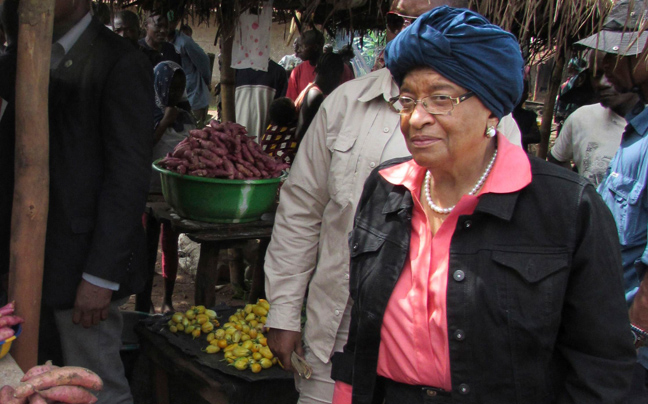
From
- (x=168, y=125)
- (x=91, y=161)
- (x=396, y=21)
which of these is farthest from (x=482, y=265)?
(x=168, y=125)

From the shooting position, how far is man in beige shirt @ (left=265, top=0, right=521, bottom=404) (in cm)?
195

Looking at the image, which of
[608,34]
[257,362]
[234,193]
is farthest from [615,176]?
[234,193]

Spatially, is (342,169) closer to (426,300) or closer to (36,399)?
(426,300)

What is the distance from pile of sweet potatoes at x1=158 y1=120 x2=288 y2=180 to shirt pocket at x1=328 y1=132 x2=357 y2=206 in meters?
1.71

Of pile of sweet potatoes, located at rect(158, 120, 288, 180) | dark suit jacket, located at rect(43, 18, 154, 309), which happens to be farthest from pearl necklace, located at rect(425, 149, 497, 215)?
pile of sweet potatoes, located at rect(158, 120, 288, 180)

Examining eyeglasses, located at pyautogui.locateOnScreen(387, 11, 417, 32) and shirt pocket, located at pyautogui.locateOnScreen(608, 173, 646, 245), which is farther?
shirt pocket, located at pyautogui.locateOnScreen(608, 173, 646, 245)

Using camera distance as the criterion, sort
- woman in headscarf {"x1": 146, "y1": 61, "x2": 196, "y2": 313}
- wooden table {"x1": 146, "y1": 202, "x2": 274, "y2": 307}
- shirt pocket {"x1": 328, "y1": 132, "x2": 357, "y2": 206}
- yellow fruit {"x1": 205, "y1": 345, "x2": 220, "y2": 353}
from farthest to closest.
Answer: woman in headscarf {"x1": 146, "y1": 61, "x2": 196, "y2": 313}
wooden table {"x1": 146, "y1": 202, "x2": 274, "y2": 307}
yellow fruit {"x1": 205, "y1": 345, "x2": 220, "y2": 353}
shirt pocket {"x1": 328, "y1": 132, "x2": 357, "y2": 206}

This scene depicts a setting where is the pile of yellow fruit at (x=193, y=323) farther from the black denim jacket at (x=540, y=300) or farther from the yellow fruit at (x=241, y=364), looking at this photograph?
the black denim jacket at (x=540, y=300)

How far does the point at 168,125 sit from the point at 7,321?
3.40 m

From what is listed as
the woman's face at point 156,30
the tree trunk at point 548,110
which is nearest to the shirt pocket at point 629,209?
the woman's face at point 156,30

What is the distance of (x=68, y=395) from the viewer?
1.54m

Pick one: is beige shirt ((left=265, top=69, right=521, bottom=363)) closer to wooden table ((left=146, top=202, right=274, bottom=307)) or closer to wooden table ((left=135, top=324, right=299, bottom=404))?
wooden table ((left=135, top=324, right=299, bottom=404))

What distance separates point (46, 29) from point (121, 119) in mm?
680

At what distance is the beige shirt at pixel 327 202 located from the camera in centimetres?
195
